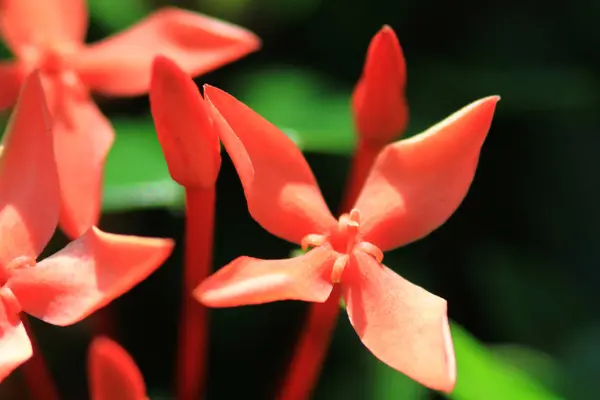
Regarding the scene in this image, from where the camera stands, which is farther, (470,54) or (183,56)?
(470,54)

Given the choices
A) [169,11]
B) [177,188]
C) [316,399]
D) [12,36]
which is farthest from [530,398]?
[12,36]

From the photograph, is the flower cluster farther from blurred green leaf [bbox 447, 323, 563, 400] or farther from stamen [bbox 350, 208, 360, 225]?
blurred green leaf [bbox 447, 323, 563, 400]

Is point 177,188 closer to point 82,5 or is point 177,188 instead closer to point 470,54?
point 82,5

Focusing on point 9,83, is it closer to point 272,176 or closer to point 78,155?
point 78,155

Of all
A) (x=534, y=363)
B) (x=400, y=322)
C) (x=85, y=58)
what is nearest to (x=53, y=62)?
(x=85, y=58)

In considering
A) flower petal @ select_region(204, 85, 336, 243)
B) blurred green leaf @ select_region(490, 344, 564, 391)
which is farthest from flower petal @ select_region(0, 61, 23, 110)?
blurred green leaf @ select_region(490, 344, 564, 391)

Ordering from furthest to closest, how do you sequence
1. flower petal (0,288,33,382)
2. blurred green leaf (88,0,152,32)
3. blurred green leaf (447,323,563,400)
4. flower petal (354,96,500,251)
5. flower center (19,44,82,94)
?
blurred green leaf (88,0,152,32)
flower center (19,44,82,94)
blurred green leaf (447,323,563,400)
flower petal (354,96,500,251)
flower petal (0,288,33,382)

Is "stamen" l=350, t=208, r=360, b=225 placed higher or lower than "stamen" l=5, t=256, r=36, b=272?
higher
